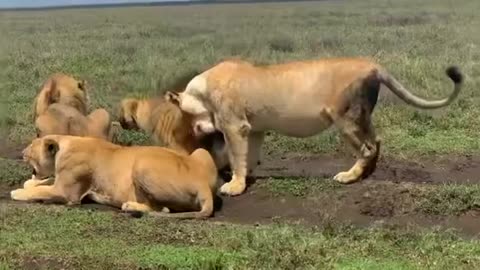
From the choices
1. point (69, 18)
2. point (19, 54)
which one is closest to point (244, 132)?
point (19, 54)

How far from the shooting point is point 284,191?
8.70 meters

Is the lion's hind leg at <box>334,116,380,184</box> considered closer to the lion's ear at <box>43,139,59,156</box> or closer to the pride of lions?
the pride of lions

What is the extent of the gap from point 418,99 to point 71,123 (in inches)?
124

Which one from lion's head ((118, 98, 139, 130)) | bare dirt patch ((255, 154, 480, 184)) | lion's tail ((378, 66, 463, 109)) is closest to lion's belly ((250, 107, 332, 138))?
bare dirt patch ((255, 154, 480, 184))

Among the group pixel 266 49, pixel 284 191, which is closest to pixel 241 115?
pixel 284 191

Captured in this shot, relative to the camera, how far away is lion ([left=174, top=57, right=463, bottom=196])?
9008mm

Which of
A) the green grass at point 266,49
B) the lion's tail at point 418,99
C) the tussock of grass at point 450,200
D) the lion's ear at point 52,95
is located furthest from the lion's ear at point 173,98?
the tussock of grass at point 450,200

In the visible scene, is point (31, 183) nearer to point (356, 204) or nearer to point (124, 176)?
point (124, 176)

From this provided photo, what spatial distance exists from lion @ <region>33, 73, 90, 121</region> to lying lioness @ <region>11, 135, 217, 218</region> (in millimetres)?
1339

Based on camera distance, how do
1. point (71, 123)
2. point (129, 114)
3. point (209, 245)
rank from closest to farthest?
point (209, 245) → point (71, 123) → point (129, 114)

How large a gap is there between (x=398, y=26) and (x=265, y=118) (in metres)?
22.2

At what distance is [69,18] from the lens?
3788 cm

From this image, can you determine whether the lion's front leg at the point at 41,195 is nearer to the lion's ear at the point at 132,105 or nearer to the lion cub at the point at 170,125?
the lion cub at the point at 170,125

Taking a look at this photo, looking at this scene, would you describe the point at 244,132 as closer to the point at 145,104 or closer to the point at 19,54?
the point at 145,104
